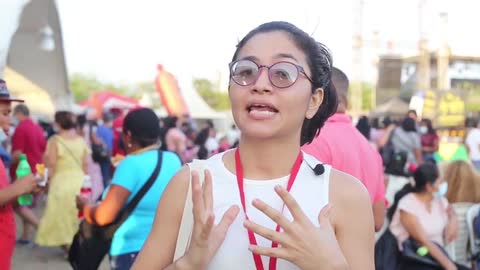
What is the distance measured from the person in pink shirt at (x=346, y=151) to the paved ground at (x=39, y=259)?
3939mm

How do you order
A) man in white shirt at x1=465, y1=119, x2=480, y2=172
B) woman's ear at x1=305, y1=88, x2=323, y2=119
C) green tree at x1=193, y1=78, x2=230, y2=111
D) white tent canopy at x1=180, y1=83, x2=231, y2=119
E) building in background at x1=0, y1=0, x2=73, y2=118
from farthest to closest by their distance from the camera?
green tree at x1=193, y1=78, x2=230, y2=111 < white tent canopy at x1=180, y1=83, x2=231, y2=119 < building in background at x1=0, y1=0, x2=73, y2=118 < man in white shirt at x1=465, y1=119, x2=480, y2=172 < woman's ear at x1=305, y1=88, x2=323, y2=119

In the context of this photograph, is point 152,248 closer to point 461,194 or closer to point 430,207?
point 430,207

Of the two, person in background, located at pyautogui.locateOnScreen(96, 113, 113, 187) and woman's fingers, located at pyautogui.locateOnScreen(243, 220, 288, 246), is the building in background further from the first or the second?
woman's fingers, located at pyautogui.locateOnScreen(243, 220, 288, 246)

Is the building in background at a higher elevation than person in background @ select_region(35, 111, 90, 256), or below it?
higher

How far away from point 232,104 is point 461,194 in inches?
165

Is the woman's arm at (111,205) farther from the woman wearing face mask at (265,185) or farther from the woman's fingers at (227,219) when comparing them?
the woman's fingers at (227,219)

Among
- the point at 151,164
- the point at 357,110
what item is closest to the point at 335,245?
the point at 151,164

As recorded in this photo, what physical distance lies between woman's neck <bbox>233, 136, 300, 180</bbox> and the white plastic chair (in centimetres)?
380

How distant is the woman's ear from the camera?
5.25 feet

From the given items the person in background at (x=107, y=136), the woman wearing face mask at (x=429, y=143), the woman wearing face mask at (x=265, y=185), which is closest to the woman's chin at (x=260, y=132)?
the woman wearing face mask at (x=265, y=185)

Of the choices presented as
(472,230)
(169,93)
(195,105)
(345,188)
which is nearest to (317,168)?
(345,188)

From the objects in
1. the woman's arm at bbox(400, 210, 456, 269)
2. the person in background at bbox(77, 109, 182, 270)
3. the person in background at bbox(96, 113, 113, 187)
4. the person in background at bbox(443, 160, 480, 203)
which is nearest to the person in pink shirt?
the person in background at bbox(77, 109, 182, 270)

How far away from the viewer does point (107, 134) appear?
1072 centimetres

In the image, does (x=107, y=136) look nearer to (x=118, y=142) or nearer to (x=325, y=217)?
(x=118, y=142)
